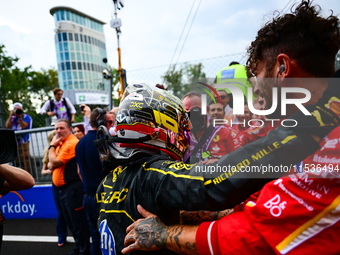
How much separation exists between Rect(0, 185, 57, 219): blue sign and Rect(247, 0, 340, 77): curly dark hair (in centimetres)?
562

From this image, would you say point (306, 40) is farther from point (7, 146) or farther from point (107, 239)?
point (7, 146)

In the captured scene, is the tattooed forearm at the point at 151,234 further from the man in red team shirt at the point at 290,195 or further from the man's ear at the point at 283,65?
the man's ear at the point at 283,65

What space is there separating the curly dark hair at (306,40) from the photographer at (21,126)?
573 centimetres

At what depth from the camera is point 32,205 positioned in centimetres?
556

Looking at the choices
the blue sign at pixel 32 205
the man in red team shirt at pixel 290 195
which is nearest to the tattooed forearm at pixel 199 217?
the man in red team shirt at pixel 290 195

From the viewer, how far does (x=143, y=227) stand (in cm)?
103

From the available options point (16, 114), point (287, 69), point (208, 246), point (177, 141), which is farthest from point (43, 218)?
point (287, 69)

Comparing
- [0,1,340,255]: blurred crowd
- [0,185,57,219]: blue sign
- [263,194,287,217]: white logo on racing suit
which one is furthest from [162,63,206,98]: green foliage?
[263,194,287,217]: white logo on racing suit

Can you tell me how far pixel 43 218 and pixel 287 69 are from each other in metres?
5.98

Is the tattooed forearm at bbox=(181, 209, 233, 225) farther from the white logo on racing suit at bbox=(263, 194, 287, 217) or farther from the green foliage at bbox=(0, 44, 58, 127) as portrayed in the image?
the green foliage at bbox=(0, 44, 58, 127)

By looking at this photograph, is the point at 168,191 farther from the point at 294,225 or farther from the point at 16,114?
the point at 16,114

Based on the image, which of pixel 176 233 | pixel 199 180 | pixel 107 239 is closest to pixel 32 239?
pixel 107 239

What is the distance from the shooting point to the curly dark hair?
35.9 inches

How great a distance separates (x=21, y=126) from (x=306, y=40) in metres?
6.83
